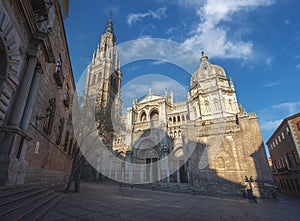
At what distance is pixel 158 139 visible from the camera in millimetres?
26812

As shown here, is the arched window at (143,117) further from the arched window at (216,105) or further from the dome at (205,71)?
the arched window at (216,105)

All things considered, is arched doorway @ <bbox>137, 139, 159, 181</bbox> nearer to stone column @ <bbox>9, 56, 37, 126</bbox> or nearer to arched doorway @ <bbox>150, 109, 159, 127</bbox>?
arched doorway @ <bbox>150, 109, 159, 127</bbox>

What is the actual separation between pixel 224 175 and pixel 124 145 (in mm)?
18167

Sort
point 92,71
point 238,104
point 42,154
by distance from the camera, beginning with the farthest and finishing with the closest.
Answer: point 92,71 → point 238,104 → point 42,154

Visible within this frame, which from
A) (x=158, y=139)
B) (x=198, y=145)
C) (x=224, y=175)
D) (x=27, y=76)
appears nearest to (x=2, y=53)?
(x=27, y=76)

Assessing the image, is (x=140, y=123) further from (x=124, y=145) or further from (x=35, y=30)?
(x=35, y=30)

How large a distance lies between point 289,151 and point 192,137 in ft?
41.2

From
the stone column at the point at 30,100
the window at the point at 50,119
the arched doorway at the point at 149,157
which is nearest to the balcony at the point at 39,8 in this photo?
the stone column at the point at 30,100

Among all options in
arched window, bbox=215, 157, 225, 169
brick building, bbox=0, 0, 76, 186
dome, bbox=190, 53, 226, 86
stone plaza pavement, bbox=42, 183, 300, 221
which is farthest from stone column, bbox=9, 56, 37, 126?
dome, bbox=190, 53, 226, 86

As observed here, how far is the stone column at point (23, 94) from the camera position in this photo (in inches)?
218

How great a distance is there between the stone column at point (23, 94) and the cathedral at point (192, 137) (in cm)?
619

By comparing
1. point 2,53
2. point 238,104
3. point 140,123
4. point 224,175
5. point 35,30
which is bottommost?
point 224,175

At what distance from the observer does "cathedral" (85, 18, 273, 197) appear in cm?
1606

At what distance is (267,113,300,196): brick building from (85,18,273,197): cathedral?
471 centimetres
